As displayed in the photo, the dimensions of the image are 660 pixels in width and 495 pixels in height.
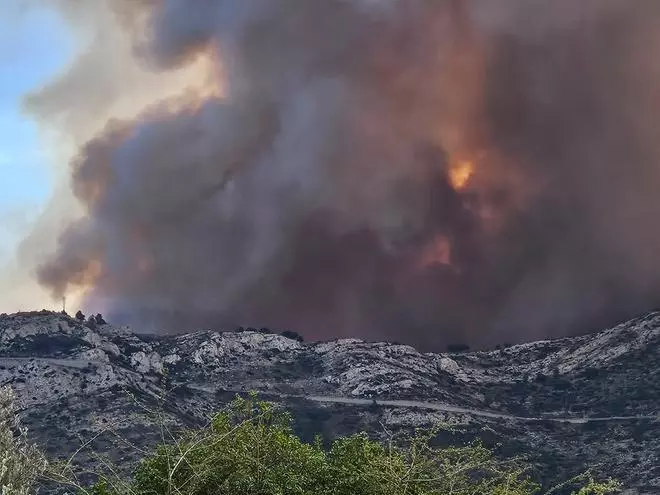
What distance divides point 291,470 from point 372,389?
490 feet

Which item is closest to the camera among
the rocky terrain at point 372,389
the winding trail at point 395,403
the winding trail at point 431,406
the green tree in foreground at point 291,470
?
the green tree in foreground at point 291,470

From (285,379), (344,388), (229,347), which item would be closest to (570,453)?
(344,388)

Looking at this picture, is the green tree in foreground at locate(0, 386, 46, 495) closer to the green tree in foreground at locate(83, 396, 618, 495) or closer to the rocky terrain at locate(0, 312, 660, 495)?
the green tree in foreground at locate(83, 396, 618, 495)

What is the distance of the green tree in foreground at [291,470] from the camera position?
1670 centimetres

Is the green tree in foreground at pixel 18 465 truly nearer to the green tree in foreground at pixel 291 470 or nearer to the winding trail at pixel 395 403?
the green tree in foreground at pixel 291 470

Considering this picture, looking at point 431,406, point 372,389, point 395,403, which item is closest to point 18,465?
point 431,406

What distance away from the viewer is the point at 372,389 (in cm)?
16462

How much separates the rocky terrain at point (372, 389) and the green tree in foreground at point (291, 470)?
79.9m

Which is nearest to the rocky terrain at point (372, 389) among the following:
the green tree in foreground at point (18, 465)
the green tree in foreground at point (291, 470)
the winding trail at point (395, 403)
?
the winding trail at point (395, 403)

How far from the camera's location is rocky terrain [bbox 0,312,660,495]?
12338 centimetres

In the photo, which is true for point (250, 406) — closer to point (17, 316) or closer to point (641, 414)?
point (641, 414)

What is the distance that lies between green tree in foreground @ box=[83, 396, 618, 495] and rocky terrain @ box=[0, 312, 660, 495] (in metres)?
79.9

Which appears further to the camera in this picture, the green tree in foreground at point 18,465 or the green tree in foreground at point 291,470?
the green tree in foreground at point 18,465

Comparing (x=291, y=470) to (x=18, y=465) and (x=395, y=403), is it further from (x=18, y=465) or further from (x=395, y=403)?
(x=395, y=403)
